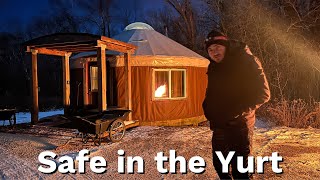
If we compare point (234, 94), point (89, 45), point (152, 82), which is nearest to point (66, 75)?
point (89, 45)

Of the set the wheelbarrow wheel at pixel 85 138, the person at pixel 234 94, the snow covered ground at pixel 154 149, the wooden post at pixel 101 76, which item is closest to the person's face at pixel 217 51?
the person at pixel 234 94

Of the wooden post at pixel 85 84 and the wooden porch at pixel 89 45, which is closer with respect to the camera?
the wooden porch at pixel 89 45

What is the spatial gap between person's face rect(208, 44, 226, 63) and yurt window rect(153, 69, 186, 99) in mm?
5520

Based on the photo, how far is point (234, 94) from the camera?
2.15 meters

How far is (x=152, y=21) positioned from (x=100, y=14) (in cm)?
417

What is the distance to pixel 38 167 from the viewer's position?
3893 mm

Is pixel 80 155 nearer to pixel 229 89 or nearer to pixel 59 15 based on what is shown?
pixel 229 89

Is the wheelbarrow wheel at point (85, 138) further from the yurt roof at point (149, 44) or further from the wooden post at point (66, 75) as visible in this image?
the yurt roof at point (149, 44)

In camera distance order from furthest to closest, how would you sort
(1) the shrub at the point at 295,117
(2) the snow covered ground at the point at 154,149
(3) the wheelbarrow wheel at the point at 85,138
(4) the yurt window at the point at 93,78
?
(4) the yurt window at the point at 93,78, (1) the shrub at the point at 295,117, (3) the wheelbarrow wheel at the point at 85,138, (2) the snow covered ground at the point at 154,149

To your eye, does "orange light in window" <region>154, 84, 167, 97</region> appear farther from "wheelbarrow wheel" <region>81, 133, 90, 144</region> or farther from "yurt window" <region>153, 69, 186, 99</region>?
"wheelbarrow wheel" <region>81, 133, 90, 144</region>

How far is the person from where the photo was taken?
213 cm

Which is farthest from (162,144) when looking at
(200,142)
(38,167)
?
(38,167)

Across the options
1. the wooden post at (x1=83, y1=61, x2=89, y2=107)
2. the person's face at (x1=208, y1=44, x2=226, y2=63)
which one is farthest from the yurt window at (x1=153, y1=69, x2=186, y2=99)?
the person's face at (x1=208, y1=44, x2=226, y2=63)

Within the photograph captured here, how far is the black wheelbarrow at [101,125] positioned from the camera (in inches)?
193
